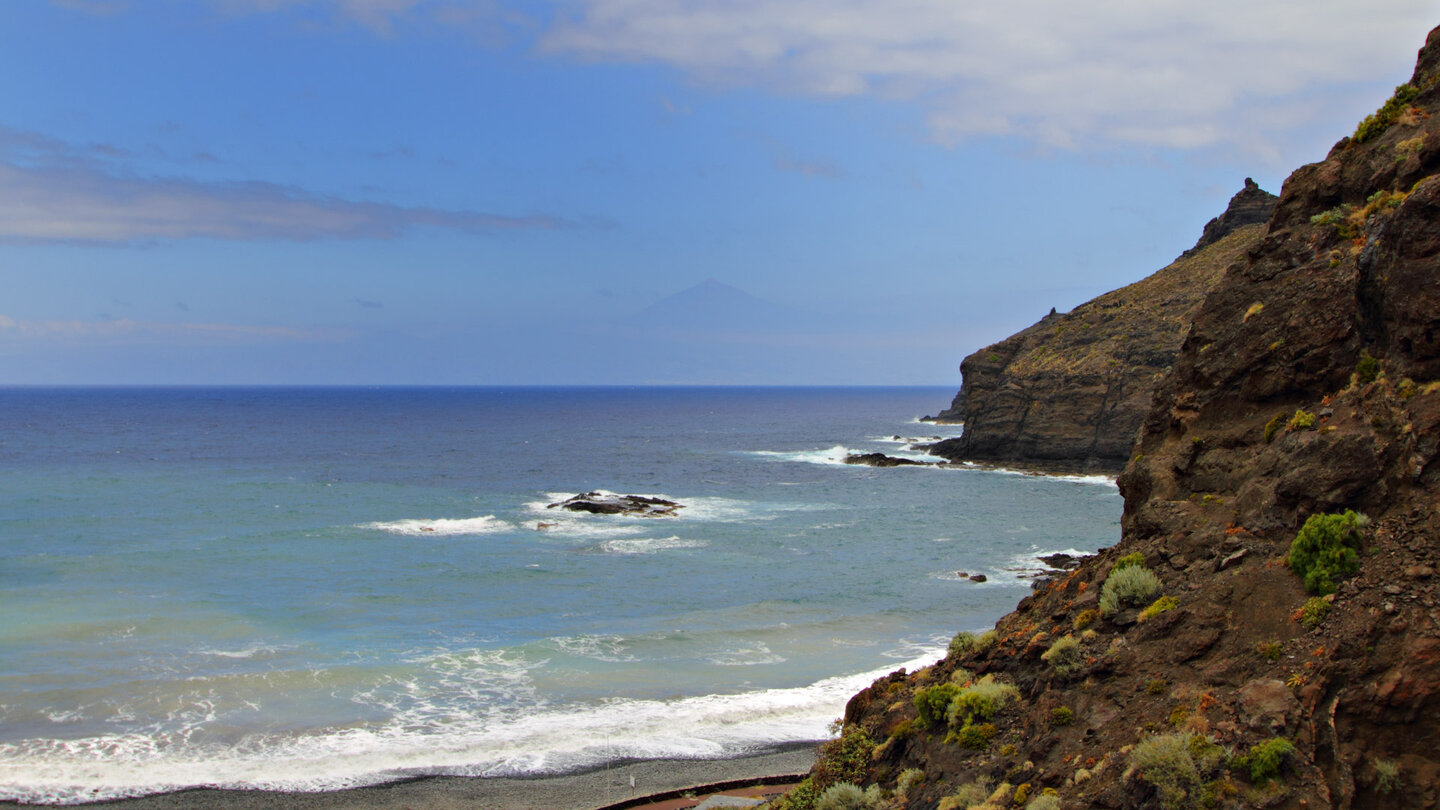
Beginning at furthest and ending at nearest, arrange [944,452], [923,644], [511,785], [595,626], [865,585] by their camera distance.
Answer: [944,452]
[865,585]
[595,626]
[923,644]
[511,785]

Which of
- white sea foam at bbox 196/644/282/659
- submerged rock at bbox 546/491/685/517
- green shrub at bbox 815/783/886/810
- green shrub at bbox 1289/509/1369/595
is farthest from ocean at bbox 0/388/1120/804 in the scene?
green shrub at bbox 1289/509/1369/595

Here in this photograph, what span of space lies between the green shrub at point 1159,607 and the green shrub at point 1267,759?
3047mm

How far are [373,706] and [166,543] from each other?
31.7 metres

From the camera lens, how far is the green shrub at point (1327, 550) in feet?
38.4

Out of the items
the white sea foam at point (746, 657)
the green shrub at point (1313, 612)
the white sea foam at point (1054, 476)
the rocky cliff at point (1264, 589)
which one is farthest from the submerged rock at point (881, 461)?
the green shrub at point (1313, 612)

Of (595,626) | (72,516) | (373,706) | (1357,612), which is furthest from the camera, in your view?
(72,516)

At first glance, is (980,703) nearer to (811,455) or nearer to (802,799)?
(802,799)

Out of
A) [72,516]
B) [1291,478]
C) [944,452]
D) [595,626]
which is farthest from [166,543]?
[944,452]

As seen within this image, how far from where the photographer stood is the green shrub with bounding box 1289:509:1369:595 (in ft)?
38.4

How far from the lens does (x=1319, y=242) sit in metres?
15.6

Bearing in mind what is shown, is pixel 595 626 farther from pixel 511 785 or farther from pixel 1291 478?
pixel 1291 478

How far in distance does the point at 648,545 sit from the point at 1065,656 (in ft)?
130

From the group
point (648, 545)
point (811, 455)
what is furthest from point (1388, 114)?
point (811, 455)

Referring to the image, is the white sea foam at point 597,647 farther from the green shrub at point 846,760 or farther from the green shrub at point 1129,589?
the green shrub at point 1129,589
